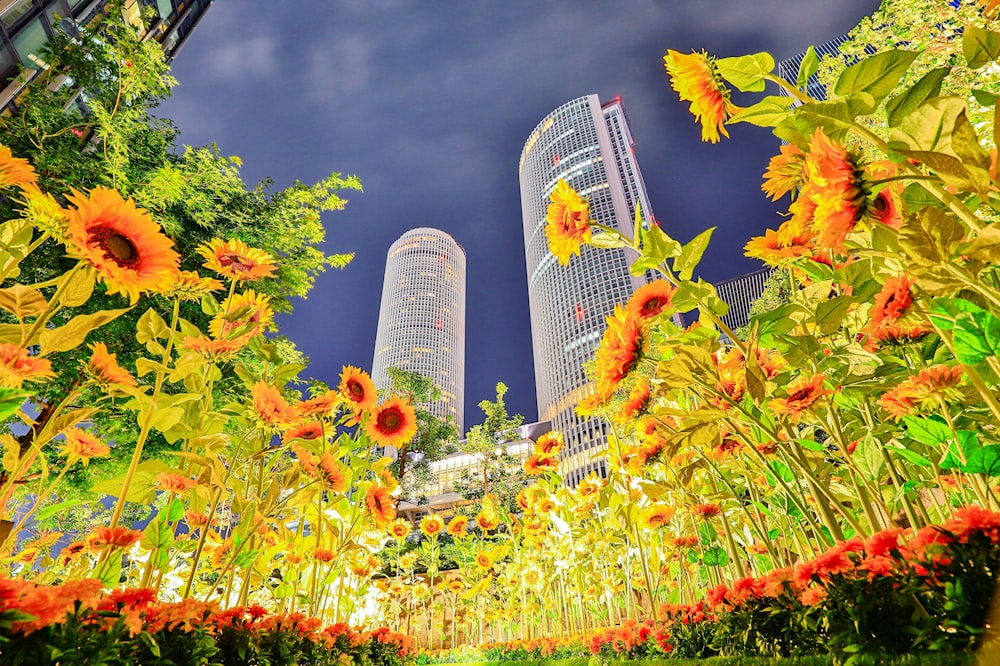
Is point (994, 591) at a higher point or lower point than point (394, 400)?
lower

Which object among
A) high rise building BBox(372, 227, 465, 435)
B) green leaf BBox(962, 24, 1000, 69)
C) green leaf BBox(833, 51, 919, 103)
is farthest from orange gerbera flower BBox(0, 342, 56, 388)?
high rise building BBox(372, 227, 465, 435)

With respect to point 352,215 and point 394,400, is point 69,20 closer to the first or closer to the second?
point 394,400

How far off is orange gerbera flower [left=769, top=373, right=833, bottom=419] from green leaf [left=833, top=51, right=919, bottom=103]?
1.36 ft

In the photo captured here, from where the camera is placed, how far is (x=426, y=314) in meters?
54.2

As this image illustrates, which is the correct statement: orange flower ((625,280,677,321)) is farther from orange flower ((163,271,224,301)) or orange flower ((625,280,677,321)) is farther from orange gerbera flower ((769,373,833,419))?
orange flower ((163,271,224,301))

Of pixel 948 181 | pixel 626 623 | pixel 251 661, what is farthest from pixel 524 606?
pixel 948 181

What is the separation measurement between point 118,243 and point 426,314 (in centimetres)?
5443

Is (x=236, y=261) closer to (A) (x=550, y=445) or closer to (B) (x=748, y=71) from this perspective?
(B) (x=748, y=71)

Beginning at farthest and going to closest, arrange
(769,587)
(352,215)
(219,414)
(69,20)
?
(352,215) < (69,20) < (219,414) < (769,587)

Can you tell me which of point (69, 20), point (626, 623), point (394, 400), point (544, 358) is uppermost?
point (544, 358)

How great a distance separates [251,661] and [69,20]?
10686 mm

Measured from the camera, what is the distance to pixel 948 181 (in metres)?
0.40

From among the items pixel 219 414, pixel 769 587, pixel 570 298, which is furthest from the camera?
pixel 570 298

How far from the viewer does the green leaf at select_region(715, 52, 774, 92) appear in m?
0.59
